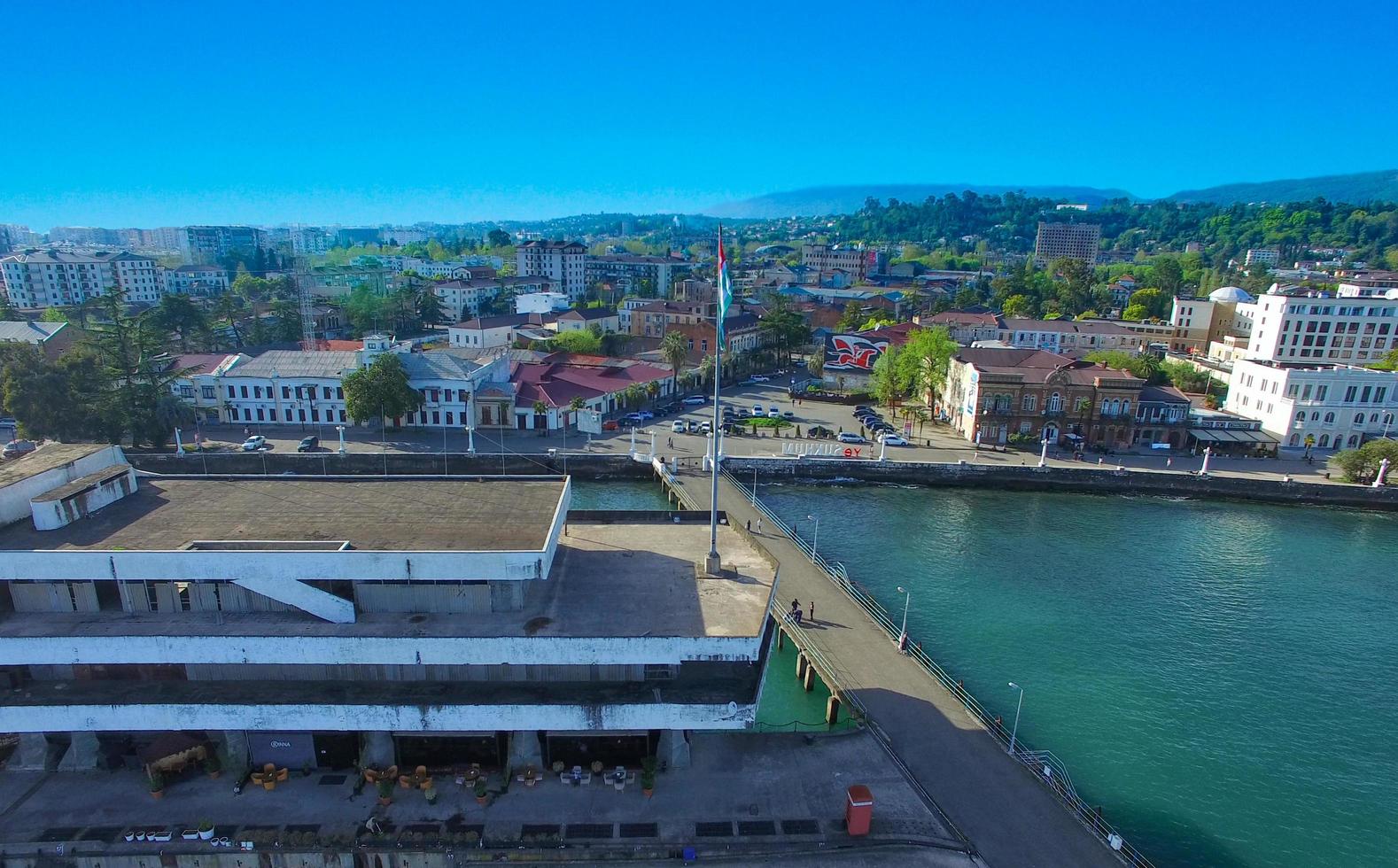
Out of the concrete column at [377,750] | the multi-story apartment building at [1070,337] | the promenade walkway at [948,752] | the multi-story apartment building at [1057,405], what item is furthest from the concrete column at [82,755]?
the multi-story apartment building at [1070,337]

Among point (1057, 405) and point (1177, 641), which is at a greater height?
point (1057, 405)

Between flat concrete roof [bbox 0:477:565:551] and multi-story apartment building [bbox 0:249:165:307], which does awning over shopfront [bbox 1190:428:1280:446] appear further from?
multi-story apartment building [bbox 0:249:165:307]

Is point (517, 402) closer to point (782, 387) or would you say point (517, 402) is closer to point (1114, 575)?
point (782, 387)

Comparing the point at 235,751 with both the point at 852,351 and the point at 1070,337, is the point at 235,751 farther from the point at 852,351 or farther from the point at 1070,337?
the point at 1070,337

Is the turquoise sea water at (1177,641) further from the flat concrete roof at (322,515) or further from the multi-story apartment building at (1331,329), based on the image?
the multi-story apartment building at (1331,329)

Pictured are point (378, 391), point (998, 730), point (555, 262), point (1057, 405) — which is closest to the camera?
point (998, 730)

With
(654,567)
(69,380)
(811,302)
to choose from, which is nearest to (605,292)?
(811,302)

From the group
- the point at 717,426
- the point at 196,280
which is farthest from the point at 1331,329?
the point at 196,280
